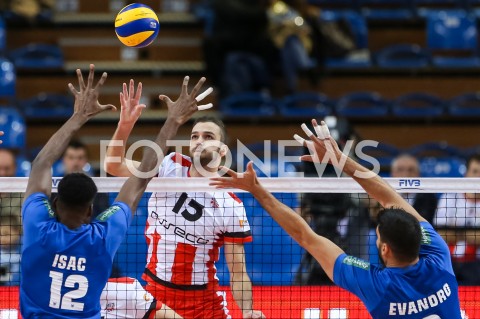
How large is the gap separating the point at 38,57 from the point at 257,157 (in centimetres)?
519

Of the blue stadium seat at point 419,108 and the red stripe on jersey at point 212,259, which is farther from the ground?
the blue stadium seat at point 419,108

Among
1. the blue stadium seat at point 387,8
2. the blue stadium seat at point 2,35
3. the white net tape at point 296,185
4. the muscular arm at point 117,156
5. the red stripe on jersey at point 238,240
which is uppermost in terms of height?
the blue stadium seat at point 387,8

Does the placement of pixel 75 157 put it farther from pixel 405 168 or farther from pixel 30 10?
pixel 30 10

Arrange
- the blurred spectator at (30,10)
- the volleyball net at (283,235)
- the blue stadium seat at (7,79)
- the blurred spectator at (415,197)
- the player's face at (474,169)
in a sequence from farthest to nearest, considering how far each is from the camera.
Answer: the blurred spectator at (30,10), the blue stadium seat at (7,79), the player's face at (474,169), the blurred spectator at (415,197), the volleyball net at (283,235)

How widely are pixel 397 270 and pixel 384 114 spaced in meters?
9.23

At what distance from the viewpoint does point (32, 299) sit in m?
5.73

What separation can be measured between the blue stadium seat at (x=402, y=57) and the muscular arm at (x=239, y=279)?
9.01 metres

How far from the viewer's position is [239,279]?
24.0 ft

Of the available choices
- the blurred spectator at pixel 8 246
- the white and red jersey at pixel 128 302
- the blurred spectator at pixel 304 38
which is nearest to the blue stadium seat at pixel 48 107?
the blurred spectator at pixel 304 38

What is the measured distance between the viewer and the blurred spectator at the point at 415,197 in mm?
9516

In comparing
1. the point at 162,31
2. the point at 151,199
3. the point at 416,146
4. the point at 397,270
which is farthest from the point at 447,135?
the point at 397,270

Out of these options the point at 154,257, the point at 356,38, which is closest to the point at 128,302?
the point at 154,257

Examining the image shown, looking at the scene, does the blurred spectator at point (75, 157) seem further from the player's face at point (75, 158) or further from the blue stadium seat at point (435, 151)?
the blue stadium seat at point (435, 151)

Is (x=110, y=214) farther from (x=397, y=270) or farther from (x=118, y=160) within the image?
(x=397, y=270)
